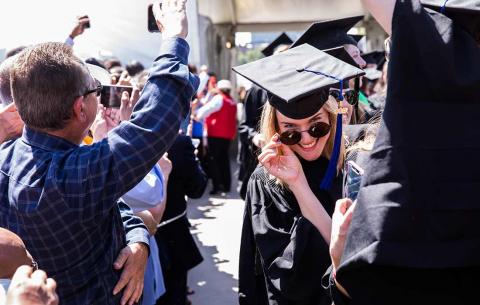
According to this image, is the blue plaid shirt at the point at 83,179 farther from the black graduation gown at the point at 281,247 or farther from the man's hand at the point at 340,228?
the black graduation gown at the point at 281,247

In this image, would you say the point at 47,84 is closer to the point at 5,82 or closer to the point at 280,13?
the point at 5,82

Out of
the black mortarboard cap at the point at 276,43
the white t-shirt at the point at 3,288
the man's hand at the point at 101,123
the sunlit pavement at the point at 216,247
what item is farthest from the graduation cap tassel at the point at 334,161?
the black mortarboard cap at the point at 276,43

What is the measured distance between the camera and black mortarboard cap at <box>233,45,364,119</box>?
2158 millimetres

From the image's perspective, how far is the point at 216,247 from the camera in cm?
681

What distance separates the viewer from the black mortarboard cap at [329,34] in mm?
3478

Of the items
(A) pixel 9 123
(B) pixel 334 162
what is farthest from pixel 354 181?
(A) pixel 9 123

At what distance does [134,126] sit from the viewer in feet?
5.80

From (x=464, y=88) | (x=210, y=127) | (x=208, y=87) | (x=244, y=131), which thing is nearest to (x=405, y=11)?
(x=464, y=88)

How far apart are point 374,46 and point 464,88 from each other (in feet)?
47.8

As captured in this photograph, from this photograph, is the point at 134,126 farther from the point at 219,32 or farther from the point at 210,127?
the point at 219,32

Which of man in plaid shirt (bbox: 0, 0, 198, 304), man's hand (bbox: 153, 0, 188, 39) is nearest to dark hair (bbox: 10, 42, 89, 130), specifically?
man in plaid shirt (bbox: 0, 0, 198, 304)

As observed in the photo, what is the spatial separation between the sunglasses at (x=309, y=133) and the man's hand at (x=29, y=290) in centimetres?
122

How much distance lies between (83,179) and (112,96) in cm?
87

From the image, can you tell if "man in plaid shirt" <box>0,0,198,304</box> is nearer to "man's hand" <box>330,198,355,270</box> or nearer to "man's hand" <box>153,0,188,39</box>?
"man's hand" <box>153,0,188,39</box>
